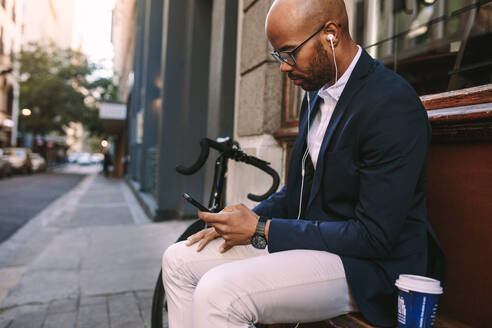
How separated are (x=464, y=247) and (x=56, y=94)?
3209 centimetres

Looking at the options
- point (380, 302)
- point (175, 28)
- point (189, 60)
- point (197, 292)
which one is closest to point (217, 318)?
point (197, 292)

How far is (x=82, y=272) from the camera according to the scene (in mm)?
4031

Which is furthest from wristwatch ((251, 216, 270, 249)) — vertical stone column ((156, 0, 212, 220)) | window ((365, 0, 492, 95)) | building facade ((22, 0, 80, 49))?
building facade ((22, 0, 80, 49))

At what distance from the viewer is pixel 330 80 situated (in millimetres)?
1597

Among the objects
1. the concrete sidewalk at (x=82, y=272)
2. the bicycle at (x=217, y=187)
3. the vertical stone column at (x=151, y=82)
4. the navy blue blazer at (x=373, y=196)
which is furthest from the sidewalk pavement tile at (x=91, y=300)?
the vertical stone column at (x=151, y=82)

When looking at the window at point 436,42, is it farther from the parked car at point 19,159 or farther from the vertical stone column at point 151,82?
the parked car at point 19,159

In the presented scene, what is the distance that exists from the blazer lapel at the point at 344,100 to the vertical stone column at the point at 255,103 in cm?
162

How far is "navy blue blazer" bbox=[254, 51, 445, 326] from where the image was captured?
123cm

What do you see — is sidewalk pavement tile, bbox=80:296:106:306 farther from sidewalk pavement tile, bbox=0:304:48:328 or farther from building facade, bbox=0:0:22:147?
building facade, bbox=0:0:22:147

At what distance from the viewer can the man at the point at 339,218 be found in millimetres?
1250

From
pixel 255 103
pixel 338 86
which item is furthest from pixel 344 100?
pixel 255 103

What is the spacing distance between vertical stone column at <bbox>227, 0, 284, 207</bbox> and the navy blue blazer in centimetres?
168

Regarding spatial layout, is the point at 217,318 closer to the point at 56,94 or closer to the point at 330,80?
the point at 330,80

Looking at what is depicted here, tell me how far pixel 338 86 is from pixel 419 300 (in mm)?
883
